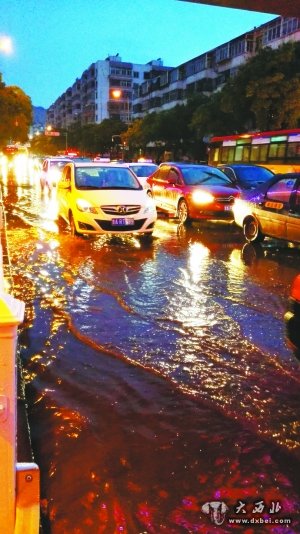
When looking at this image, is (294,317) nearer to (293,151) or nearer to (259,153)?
(293,151)

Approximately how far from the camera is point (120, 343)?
5.20 meters

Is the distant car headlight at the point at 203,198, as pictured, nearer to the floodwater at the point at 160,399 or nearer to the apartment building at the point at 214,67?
the floodwater at the point at 160,399

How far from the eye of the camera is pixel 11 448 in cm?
231

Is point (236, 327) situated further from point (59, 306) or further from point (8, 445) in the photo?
point (8, 445)

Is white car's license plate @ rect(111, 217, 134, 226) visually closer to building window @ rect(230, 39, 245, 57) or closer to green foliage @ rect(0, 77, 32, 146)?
green foliage @ rect(0, 77, 32, 146)

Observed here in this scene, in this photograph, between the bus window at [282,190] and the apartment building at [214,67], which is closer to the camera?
the bus window at [282,190]

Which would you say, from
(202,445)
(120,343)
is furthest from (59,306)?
(202,445)

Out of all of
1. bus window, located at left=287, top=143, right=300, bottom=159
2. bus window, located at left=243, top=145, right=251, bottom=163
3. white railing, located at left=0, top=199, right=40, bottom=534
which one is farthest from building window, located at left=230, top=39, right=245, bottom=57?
white railing, located at left=0, top=199, right=40, bottom=534

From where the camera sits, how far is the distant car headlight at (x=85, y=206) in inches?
414

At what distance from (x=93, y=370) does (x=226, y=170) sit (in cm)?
1263

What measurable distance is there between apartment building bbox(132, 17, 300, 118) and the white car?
31.0 metres

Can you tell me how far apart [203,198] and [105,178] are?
117 inches

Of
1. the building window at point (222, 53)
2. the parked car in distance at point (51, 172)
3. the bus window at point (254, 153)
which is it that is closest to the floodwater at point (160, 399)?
the parked car in distance at point (51, 172)

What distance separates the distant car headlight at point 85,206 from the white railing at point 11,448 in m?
8.24
